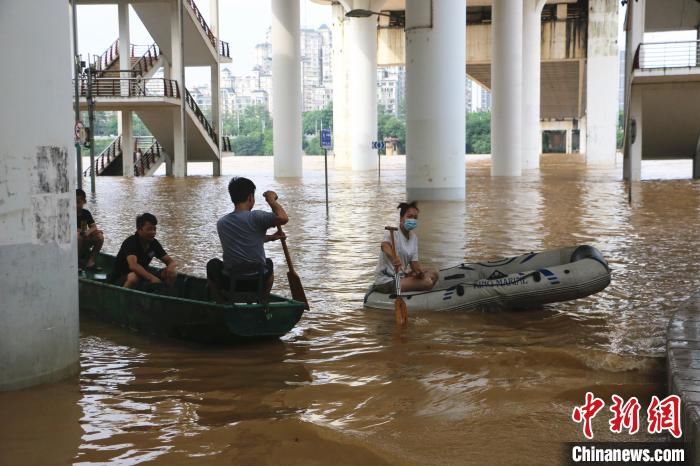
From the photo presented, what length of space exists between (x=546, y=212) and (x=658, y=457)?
18.1 metres

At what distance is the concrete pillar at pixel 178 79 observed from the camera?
42438 mm

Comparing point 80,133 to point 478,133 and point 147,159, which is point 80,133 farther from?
point 478,133

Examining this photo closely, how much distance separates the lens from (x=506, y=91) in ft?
144

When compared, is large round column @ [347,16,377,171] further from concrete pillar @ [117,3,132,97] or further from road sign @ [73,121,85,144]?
road sign @ [73,121,85,144]

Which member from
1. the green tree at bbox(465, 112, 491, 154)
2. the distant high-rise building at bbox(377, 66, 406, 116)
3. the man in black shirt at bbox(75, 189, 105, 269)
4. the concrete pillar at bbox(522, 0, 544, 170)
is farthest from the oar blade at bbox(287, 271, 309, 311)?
the distant high-rise building at bbox(377, 66, 406, 116)

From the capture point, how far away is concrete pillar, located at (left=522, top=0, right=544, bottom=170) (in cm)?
5259

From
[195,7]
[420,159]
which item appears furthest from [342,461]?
[195,7]

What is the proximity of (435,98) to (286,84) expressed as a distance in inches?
768

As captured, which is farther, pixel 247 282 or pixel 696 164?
pixel 696 164

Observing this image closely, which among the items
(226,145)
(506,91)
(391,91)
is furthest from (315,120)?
(506,91)

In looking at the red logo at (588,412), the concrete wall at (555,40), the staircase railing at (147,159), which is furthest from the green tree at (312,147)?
the red logo at (588,412)

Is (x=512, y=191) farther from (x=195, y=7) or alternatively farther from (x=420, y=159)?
(x=195, y=7)

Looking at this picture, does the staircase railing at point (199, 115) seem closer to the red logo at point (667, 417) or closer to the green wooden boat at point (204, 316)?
the green wooden boat at point (204, 316)

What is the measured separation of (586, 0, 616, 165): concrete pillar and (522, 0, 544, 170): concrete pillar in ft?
13.9
